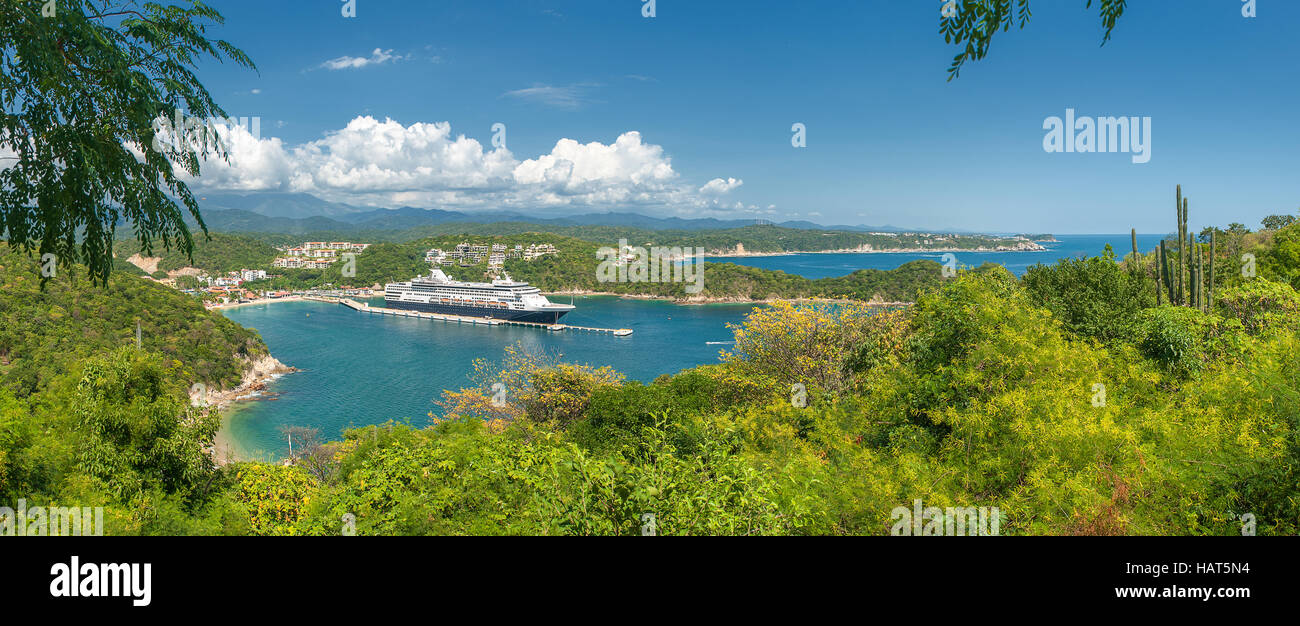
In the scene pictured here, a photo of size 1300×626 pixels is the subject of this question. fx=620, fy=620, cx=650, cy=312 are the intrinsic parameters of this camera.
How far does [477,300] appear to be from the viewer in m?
55.6

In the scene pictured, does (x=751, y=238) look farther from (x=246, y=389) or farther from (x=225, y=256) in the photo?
(x=246, y=389)

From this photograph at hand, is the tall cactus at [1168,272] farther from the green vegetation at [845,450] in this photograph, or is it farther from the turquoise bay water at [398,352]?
the turquoise bay water at [398,352]

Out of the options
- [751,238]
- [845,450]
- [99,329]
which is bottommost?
[845,450]

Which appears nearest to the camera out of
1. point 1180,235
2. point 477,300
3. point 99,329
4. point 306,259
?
point 1180,235

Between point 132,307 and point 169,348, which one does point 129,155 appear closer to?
point 169,348

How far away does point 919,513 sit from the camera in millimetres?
5277

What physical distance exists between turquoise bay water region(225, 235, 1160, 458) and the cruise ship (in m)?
2.64

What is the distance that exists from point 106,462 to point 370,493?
15.4 feet

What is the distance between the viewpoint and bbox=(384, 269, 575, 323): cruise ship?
52.8 m

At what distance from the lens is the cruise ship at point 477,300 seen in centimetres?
5284

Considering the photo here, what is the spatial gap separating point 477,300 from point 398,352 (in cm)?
1696

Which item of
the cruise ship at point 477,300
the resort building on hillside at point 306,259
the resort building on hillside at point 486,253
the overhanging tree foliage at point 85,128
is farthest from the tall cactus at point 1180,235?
the resort building on hillside at point 306,259

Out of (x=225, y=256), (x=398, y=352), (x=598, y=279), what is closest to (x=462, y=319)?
(x=398, y=352)

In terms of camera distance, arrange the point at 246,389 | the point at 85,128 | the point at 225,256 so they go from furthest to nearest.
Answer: the point at 225,256 < the point at 246,389 < the point at 85,128
